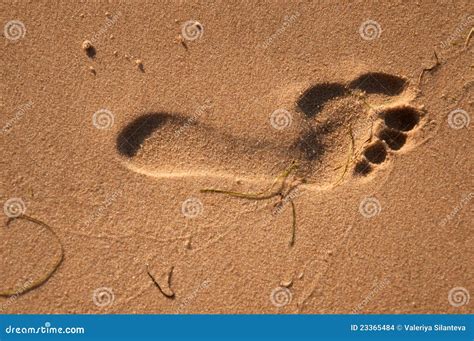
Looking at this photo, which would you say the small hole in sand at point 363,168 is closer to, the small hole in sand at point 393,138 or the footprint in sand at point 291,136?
the footprint in sand at point 291,136

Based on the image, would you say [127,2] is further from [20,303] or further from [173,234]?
[20,303]

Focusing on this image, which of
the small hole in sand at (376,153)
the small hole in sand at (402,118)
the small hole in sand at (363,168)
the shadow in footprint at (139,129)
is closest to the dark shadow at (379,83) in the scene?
the small hole in sand at (402,118)

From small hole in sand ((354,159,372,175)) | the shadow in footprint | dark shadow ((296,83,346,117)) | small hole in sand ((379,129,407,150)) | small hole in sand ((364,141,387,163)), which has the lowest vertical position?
small hole in sand ((354,159,372,175))

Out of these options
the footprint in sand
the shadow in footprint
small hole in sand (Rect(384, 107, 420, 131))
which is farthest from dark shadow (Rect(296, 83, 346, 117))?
the shadow in footprint

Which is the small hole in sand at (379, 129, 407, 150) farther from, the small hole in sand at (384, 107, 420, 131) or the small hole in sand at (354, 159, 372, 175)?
the small hole in sand at (354, 159, 372, 175)

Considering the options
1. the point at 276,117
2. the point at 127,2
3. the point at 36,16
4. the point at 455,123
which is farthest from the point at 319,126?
the point at 36,16

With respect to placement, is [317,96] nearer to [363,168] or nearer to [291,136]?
[291,136]

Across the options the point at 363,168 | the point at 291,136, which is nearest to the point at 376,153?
the point at 363,168
